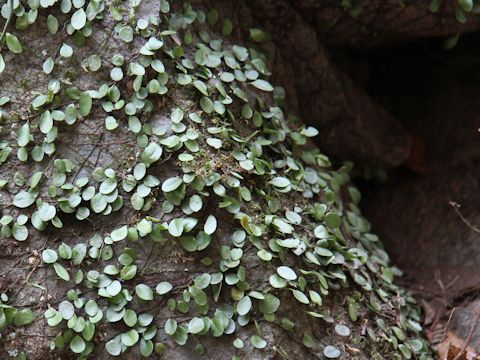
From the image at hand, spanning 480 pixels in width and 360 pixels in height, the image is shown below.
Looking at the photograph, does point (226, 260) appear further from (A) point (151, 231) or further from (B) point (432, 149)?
(B) point (432, 149)

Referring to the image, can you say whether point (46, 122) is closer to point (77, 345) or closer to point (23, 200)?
point (23, 200)

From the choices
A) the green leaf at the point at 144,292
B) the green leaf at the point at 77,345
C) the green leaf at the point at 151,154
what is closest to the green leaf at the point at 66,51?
the green leaf at the point at 151,154

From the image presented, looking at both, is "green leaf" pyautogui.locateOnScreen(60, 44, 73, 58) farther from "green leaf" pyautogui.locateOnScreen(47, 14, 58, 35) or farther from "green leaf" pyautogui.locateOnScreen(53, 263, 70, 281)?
"green leaf" pyautogui.locateOnScreen(53, 263, 70, 281)

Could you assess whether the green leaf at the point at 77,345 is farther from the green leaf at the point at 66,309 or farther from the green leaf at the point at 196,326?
the green leaf at the point at 196,326

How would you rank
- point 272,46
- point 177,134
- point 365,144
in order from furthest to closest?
point 365,144 → point 272,46 → point 177,134

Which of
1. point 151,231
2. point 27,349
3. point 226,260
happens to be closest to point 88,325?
point 27,349

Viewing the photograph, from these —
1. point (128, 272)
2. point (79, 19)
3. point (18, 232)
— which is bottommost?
point (18, 232)

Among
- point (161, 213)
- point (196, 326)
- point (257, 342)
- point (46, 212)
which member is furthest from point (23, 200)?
point (257, 342)
